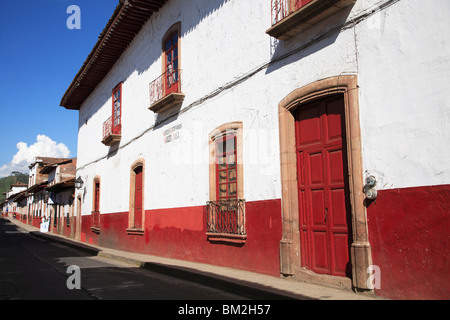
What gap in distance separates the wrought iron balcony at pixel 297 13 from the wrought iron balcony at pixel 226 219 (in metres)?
3.17

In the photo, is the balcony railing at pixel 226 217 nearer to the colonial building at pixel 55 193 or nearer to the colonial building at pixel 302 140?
the colonial building at pixel 302 140

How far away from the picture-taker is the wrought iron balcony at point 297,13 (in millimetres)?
5887

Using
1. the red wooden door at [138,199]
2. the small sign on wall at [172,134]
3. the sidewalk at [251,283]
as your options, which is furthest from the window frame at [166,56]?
the sidewalk at [251,283]

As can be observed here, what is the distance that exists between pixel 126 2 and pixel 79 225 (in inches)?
478

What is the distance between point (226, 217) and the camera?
820 cm

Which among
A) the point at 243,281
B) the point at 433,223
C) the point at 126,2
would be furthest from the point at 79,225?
the point at 433,223

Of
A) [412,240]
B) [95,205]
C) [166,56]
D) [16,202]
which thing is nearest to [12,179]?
[16,202]

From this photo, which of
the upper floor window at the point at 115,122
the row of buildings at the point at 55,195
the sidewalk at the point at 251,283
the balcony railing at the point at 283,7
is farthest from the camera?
the row of buildings at the point at 55,195

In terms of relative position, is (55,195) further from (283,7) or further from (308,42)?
(308,42)

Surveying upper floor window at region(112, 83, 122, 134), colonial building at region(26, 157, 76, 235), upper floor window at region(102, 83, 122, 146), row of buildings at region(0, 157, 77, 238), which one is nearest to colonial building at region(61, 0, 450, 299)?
upper floor window at region(102, 83, 122, 146)

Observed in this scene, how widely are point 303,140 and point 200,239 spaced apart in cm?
368

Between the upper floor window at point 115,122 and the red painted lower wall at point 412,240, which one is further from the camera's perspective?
the upper floor window at point 115,122

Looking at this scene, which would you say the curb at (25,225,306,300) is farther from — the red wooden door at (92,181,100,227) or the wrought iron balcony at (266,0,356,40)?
the red wooden door at (92,181,100,227)

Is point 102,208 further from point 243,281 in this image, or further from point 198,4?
point 243,281
